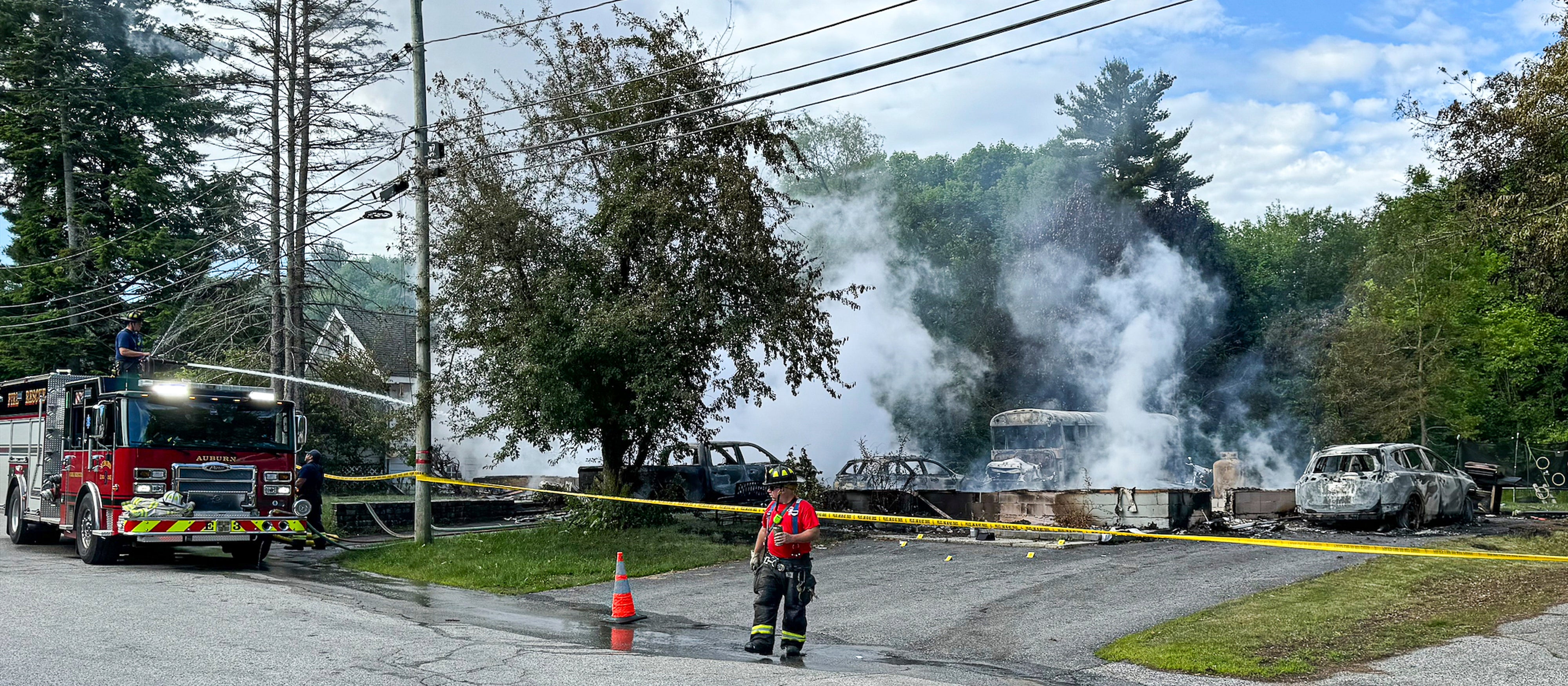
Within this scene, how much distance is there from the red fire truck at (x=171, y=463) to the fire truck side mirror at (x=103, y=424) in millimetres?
16

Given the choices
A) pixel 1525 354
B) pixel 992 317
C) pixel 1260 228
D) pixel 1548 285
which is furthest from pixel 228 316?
pixel 1260 228

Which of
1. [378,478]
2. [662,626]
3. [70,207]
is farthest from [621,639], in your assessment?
[70,207]

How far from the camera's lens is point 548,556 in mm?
16031

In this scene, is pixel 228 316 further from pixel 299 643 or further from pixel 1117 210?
pixel 1117 210

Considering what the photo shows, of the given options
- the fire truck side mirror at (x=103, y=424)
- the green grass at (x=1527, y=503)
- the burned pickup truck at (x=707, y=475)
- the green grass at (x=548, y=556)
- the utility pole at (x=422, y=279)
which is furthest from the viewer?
the green grass at (x=1527, y=503)

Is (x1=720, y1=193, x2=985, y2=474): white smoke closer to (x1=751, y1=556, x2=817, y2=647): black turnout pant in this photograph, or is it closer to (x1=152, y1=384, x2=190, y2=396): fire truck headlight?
(x1=152, y1=384, x2=190, y2=396): fire truck headlight

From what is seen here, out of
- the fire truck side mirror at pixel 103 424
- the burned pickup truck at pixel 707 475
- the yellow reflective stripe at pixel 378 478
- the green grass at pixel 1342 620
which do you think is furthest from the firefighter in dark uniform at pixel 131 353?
the green grass at pixel 1342 620

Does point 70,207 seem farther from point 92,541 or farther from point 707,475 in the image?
point 707,475

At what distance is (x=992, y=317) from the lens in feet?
129

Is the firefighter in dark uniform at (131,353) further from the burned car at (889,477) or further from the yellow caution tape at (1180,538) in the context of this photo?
the burned car at (889,477)

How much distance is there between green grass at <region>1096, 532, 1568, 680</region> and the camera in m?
8.27

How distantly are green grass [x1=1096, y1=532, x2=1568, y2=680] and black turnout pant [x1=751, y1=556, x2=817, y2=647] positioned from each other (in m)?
2.47

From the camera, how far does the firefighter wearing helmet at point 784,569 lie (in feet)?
27.3

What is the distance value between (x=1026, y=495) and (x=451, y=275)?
1016 centimetres
